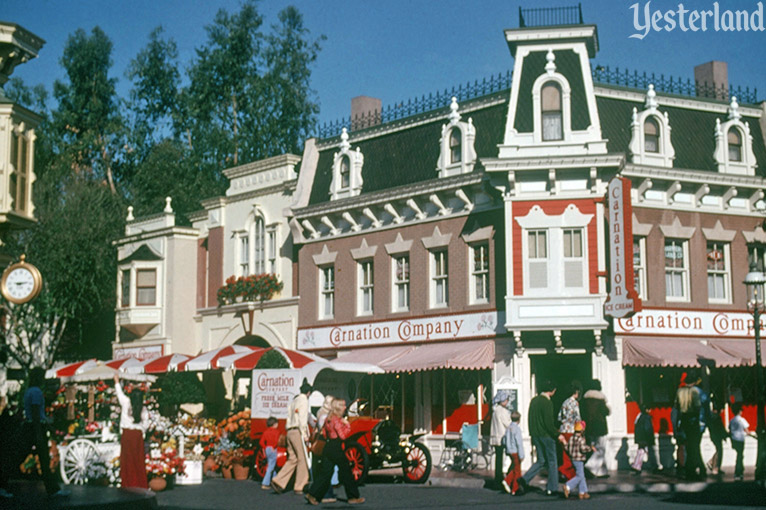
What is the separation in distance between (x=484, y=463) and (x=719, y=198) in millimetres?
9142

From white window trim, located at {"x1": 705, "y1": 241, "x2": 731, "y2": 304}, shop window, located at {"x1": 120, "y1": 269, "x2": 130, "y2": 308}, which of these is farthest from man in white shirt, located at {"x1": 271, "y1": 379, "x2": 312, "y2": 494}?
shop window, located at {"x1": 120, "y1": 269, "x2": 130, "y2": 308}

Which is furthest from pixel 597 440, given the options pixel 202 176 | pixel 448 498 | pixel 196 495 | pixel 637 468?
pixel 202 176

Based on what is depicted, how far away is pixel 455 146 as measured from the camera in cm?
2778

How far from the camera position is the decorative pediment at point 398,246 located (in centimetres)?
2842

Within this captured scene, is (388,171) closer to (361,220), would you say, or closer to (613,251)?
(361,220)

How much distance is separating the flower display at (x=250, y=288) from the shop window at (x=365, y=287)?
3.48m

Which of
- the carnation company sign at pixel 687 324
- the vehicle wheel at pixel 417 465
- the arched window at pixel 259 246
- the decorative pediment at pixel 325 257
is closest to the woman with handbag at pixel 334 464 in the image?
the vehicle wheel at pixel 417 465

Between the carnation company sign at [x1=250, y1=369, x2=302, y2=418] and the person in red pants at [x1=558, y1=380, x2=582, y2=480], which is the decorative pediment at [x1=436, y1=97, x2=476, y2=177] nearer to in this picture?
the carnation company sign at [x1=250, y1=369, x2=302, y2=418]

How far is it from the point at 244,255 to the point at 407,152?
7824 mm

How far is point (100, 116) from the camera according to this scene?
157 ft

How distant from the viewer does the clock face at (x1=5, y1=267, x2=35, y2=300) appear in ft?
63.9

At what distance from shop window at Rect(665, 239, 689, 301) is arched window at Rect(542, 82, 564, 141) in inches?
160

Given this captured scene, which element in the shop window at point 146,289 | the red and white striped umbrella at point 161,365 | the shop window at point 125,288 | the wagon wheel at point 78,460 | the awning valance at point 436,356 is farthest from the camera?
the shop window at point 125,288

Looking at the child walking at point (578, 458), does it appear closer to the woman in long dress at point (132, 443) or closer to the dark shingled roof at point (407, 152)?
the woman in long dress at point (132, 443)
